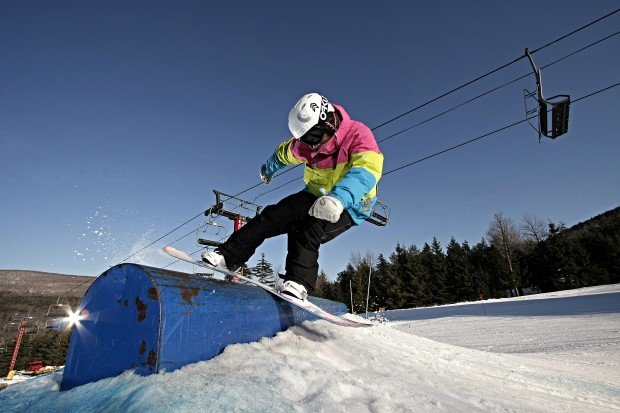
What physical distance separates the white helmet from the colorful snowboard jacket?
19 centimetres

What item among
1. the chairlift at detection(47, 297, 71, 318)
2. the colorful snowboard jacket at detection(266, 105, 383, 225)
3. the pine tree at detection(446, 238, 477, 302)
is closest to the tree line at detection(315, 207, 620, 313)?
the pine tree at detection(446, 238, 477, 302)

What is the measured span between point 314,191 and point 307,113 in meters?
0.72

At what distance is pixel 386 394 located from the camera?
52.2 inches

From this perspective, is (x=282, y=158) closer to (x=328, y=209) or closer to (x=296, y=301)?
(x=328, y=209)

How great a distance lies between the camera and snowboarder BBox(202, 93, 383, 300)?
2.45 metres

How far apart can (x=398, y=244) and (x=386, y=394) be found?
169ft

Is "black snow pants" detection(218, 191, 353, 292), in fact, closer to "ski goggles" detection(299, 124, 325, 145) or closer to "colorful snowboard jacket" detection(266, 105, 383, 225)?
"colorful snowboard jacket" detection(266, 105, 383, 225)

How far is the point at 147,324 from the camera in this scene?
1412mm

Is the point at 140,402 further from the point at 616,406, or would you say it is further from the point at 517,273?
the point at 517,273

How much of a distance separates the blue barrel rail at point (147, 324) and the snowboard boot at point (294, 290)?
1.55 ft

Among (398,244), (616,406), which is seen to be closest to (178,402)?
(616,406)

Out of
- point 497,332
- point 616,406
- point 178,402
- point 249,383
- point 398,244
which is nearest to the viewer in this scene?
point 178,402

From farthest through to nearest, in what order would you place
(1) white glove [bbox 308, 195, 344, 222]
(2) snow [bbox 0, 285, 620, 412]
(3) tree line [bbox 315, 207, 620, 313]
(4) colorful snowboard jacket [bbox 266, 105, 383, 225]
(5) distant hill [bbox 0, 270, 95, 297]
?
1. (5) distant hill [bbox 0, 270, 95, 297]
2. (3) tree line [bbox 315, 207, 620, 313]
3. (4) colorful snowboard jacket [bbox 266, 105, 383, 225]
4. (1) white glove [bbox 308, 195, 344, 222]
5. (2) snow [bbox 0, 285, 620, 412]

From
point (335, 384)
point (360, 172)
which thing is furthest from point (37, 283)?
point (335, 384)
